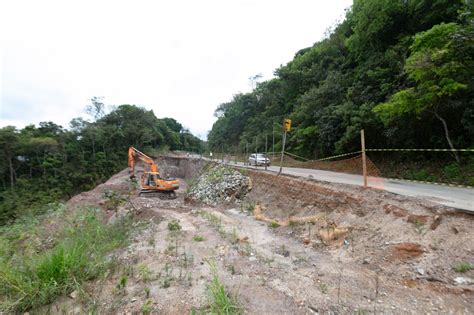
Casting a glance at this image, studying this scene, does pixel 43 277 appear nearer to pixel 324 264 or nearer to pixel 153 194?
pixel 324 264

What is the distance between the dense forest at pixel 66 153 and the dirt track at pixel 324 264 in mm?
25414

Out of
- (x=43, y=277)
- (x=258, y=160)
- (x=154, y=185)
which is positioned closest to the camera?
(x=43, y=277)

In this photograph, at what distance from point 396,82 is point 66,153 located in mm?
39850

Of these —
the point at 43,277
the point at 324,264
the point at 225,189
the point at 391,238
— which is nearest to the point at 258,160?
the point at 225,189

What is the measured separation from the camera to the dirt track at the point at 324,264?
116 inches

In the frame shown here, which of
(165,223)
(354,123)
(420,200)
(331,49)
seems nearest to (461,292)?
(420,200)

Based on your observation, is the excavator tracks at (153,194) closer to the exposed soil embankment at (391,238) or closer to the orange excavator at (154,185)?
the orange excavator at (154,185)

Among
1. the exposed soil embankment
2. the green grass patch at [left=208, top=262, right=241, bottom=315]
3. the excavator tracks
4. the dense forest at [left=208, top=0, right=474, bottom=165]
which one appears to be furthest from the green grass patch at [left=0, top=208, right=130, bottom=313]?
the dense forest at [left=208, top=0, right=474, bottom=165]

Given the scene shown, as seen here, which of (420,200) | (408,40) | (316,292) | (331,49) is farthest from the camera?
(331,49)

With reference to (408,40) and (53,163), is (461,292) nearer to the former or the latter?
(408,40)

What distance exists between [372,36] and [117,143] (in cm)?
3855

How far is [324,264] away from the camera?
13.6ft

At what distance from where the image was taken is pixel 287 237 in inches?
235

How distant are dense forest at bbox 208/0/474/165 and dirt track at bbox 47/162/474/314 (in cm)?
608
